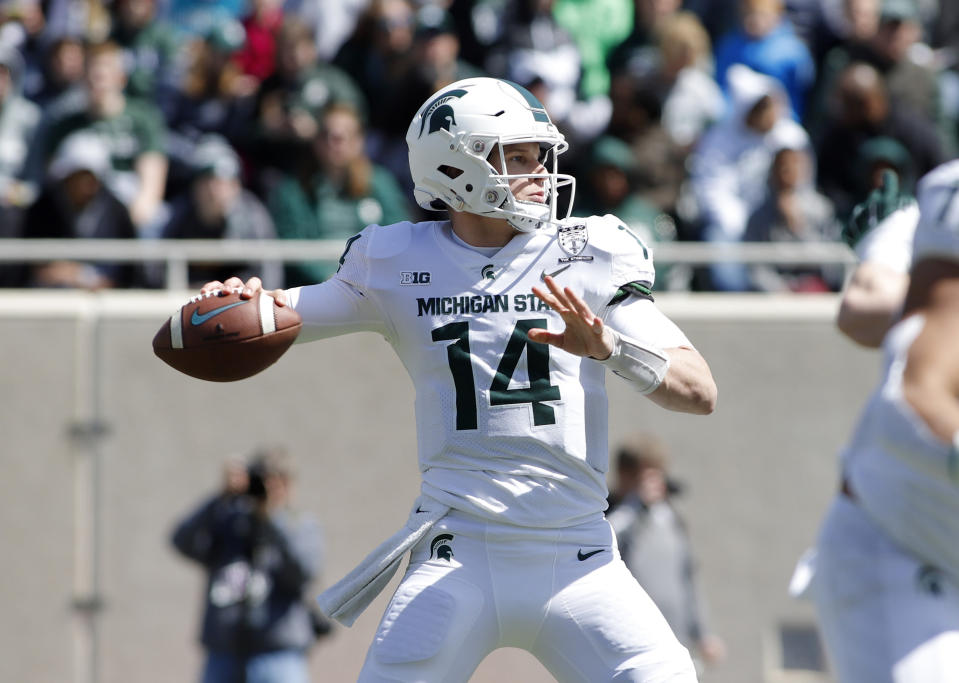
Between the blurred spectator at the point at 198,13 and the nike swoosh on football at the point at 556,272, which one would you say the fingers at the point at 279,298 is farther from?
the blurred spectator at the point at 198,13

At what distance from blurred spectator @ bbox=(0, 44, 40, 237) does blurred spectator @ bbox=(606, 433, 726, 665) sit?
3526 mm

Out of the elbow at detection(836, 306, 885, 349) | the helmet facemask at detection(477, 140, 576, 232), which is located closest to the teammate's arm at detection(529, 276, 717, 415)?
the helmet facemask at detection(477, 140, 576, 232)

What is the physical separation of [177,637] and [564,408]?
15.7 ft

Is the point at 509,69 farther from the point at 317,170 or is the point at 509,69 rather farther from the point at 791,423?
the point at 791,423

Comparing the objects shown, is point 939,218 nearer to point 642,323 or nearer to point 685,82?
point 642,323

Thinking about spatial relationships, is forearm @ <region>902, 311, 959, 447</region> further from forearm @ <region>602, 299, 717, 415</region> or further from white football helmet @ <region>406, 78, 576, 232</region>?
white football helmet @ <region>406, 78, 576, 232</region>

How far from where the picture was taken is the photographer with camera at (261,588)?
694cm

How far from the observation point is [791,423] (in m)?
8.25

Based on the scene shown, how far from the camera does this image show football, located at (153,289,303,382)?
390 cm

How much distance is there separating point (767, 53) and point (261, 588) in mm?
4431

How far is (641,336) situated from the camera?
12.4 ft

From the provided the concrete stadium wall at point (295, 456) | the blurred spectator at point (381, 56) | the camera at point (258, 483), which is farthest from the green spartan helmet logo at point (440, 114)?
the blurred spectator at point (381, 56)

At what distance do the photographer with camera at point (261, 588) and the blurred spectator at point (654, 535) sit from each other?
141 cm

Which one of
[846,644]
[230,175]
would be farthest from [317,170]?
[846,644]
